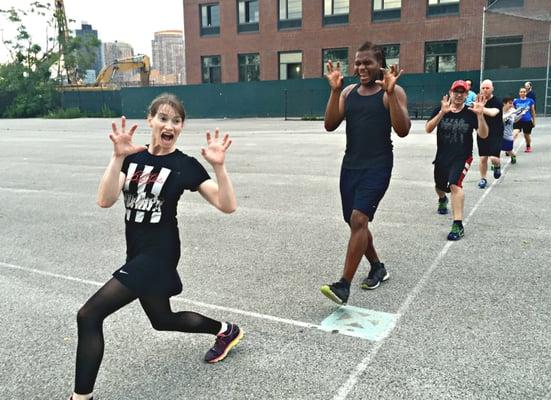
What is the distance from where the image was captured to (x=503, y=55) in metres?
29.2

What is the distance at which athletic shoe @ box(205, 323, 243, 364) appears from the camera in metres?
3.57

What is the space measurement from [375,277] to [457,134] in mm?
2717

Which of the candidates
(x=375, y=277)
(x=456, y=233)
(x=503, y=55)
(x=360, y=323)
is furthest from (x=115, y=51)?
(x=360, y=323)

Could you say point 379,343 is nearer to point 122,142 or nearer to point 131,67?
point 122,142

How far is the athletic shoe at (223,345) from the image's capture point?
3.57 metres

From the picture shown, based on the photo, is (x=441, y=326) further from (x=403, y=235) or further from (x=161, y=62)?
(x=161, y=62)

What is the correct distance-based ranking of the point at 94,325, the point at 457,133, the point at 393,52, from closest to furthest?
1. the point at 94,325
2. the point at 457,133
3. the point at 393,52

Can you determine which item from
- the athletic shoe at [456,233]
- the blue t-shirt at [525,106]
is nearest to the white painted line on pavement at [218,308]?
the athletic shoe at [456,233]

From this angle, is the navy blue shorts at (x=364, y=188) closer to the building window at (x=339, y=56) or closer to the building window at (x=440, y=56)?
the building window at (x=440, y=56)

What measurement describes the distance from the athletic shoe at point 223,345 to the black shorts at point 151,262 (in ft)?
1.95

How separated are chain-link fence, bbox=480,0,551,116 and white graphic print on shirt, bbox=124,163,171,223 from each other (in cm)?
2459

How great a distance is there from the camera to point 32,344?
3.92 m

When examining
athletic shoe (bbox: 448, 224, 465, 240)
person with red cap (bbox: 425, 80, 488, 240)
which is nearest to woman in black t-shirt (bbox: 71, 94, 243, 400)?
athletic shoe (bbox: 448, 224, 465, 240)

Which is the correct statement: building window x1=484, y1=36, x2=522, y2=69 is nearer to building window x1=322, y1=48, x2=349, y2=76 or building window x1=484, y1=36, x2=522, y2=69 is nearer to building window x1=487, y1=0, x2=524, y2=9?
building window x1=487, y1=0, x2=524, y2=9
